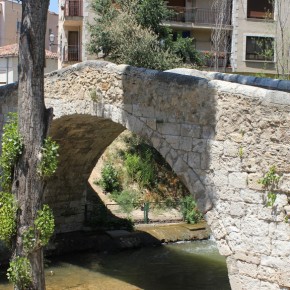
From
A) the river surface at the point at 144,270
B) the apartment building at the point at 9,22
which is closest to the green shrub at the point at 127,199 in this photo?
the river surface at the point at 144,270

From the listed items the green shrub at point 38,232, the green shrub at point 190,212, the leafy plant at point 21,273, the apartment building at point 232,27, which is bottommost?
the green shrub at point 190,212

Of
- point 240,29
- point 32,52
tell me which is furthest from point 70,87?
point 240,29

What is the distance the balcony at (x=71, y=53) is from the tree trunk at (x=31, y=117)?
17322 millimetres

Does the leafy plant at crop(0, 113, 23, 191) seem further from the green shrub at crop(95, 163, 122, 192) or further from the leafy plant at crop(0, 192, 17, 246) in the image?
the green shrub at crop(95, 163, 122, 192)

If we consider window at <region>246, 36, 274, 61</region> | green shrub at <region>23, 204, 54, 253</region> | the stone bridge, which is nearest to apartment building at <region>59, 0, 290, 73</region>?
window at <region>246, 36, 274, 61</region>

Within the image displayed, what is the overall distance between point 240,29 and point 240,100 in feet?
61.4

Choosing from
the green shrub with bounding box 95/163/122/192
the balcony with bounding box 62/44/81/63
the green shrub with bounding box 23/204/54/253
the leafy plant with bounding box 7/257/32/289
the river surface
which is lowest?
the river surface

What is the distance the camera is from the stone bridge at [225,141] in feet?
24.1

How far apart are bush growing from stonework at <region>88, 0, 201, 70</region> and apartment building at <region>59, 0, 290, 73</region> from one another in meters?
2.98

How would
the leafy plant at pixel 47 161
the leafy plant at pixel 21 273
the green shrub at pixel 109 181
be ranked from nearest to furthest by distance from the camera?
the leafy plant at pixel 21 273 → the leafy plant at pixel 47 161 → the green shrub at pixel 109 181

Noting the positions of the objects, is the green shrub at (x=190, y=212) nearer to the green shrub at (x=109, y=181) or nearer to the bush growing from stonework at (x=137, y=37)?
the green shrub at (x=109, y=181)

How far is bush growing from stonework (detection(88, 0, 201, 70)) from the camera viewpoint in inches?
774

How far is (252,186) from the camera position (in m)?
7.63

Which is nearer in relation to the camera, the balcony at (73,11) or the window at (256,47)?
the balcony at (73,11)
